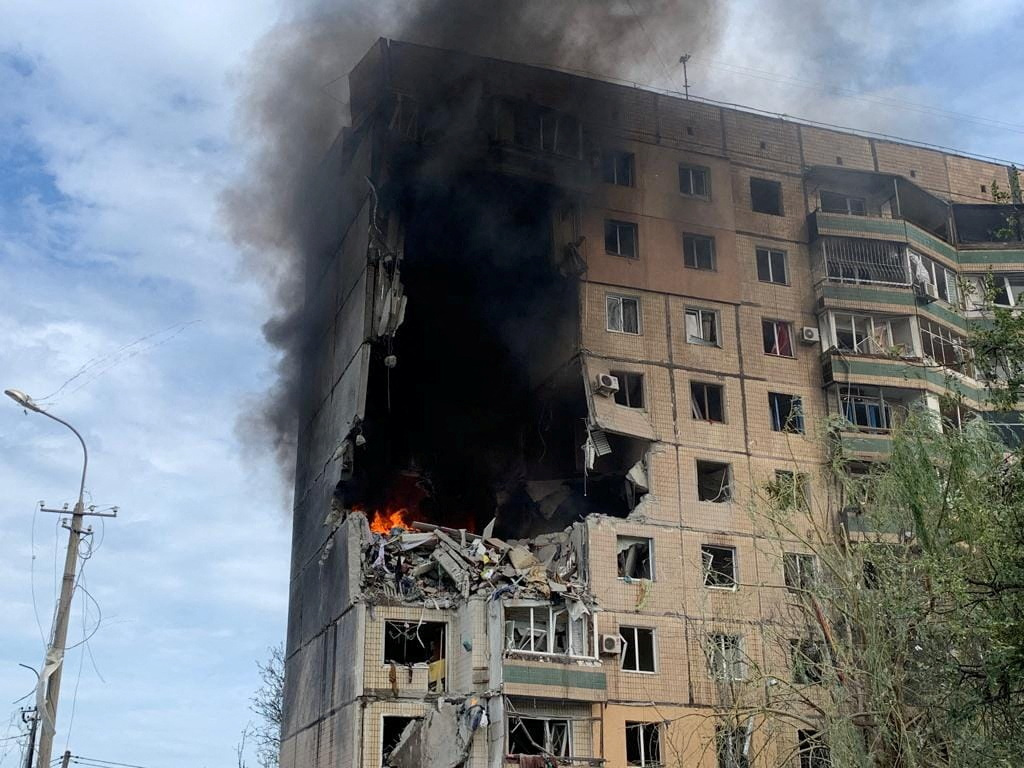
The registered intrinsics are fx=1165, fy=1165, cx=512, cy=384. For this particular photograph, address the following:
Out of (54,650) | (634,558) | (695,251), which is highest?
(695,251)

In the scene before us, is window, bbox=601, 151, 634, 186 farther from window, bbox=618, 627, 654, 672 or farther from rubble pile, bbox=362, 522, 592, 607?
window, bbox=618, 627, 654, 672

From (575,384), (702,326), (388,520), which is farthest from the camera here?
(702,326)

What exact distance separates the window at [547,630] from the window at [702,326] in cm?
998

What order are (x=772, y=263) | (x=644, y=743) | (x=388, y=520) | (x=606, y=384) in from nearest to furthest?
(x=644, y=743)
(x=606, y=384)
(x=388, y=520)
(x=772, y=263)

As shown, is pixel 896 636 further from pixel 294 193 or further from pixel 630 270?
pixel 294 193

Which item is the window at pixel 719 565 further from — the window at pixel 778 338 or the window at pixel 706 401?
the window at pixel 778 338

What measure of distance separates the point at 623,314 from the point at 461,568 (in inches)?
376

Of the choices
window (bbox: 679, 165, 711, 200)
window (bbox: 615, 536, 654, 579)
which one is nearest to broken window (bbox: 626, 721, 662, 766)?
window (bbox: 615, 536, 654, 579)

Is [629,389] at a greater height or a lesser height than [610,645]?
greater

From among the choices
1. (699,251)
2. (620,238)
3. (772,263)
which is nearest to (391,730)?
(620,238)

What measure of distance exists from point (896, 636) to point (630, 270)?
18.1 m

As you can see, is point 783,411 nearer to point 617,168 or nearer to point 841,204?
point 841,204

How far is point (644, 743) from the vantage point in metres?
30.4

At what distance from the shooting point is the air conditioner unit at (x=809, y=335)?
120 ft
